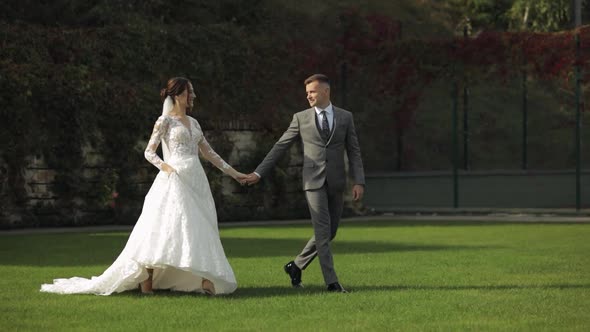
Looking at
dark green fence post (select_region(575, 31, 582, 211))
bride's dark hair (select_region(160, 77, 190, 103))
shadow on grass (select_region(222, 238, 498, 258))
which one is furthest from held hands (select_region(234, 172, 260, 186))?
dark green fence post (select_region(575, 31, 582, 211))

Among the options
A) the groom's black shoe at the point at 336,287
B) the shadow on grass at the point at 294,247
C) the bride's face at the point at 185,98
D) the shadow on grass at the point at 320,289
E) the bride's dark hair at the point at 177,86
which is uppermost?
the bride's dark hair at the point at 177,86

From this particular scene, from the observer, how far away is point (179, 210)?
11.9 metres

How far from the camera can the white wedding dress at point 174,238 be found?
38.3 feet

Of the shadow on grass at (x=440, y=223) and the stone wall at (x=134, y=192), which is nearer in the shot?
the stone wall at (x=134, y=192)

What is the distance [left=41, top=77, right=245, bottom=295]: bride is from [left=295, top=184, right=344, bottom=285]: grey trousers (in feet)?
2.99

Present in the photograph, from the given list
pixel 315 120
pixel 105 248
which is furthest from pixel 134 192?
pixel 315 120

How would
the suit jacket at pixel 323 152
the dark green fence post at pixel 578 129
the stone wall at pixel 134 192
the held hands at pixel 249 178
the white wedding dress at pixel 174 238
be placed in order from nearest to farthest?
the white wedding dress at pixel 174 238 < the suit jacket at pixel 323 152 < the held hands at pixel 249 178 < the stone wall at pixel 134 192 < the dark green fence post at pixel 578 129

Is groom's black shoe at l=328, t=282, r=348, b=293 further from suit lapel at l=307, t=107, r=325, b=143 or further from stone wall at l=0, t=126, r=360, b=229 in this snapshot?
stone wall at l=0, t=126, r=360, b=229

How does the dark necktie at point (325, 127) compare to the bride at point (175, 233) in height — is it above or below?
above

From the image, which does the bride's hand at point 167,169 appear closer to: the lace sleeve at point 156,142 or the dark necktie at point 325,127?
the lace sleeve at point 156,142

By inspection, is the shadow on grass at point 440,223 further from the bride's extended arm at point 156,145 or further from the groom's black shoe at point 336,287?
the bride's extended arm at point 156,145

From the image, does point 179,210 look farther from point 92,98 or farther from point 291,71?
point 291,71

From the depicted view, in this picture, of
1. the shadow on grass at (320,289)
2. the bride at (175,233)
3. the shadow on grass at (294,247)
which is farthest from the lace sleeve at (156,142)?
the shadow on grass at (294,247)

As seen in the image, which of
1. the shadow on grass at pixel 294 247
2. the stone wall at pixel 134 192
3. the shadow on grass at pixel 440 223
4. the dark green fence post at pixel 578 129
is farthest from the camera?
the dark green fence post at pixel 578 129
